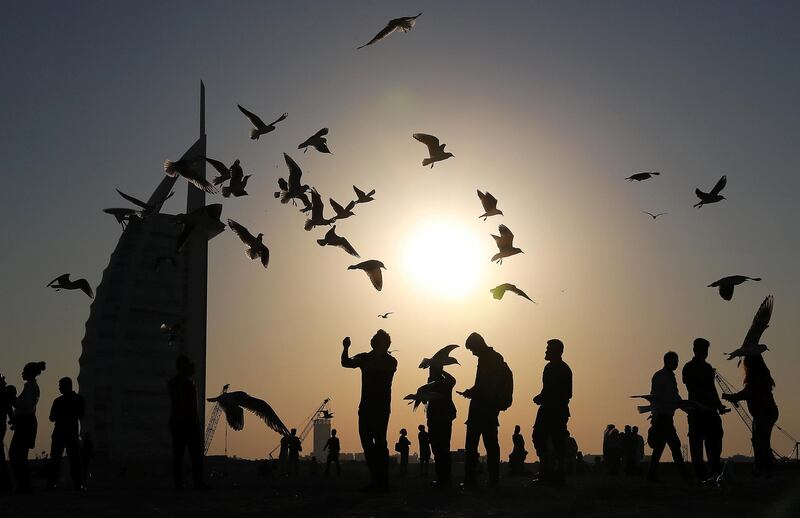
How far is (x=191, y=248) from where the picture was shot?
248ft

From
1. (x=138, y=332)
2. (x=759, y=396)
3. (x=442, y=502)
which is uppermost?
Result: (x=138, y=332)

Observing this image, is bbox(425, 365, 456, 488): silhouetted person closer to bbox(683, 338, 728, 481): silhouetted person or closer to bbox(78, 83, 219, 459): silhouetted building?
bbox(683, 338, 728, 481): silhouetted person

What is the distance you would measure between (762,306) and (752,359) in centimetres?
102

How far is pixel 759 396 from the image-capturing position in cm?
1769

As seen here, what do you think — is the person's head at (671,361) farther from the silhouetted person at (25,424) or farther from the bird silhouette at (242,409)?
the silhouetted person at (25,424)

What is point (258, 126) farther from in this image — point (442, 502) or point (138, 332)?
point (138, 332)

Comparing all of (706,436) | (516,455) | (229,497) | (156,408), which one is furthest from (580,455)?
(156,408)

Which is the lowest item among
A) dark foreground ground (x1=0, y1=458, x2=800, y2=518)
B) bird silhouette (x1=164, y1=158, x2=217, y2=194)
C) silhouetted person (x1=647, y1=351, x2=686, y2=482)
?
dark foreground ground (x1=0, y1=458, x2=800, y2=518)

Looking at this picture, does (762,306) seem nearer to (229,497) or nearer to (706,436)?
(706,436)

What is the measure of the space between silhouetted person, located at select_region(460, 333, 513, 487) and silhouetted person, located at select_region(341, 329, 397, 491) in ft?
6.77

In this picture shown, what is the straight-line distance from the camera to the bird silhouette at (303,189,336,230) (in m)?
21.0

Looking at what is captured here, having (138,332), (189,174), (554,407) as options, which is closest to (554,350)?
(554,407)

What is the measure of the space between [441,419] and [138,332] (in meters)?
55.7

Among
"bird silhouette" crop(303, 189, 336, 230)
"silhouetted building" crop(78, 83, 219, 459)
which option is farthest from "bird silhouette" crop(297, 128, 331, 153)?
"silhouetted building" crop(78, 83, 219, 459)
